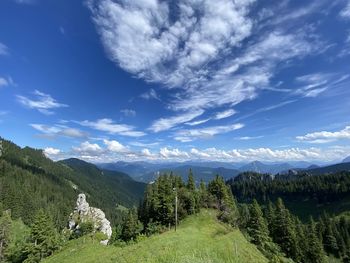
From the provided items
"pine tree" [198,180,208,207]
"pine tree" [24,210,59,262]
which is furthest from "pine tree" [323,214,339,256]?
"pine tree" [24,210,59,262]

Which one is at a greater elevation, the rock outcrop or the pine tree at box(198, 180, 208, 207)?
the pine tree at box(198, 180, 208, 207)

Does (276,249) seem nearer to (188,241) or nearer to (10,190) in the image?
(188,241)

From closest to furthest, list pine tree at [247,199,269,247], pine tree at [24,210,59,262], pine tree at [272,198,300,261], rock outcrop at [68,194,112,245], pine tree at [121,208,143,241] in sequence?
pine tree at [247,199,269,247], pine tree at [24,210,59,262], pine tree at [272,198,300,261], pine tree at [121,208,143,241], rock outcrop at [68,194,112,245]

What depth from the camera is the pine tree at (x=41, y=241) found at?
82.9m

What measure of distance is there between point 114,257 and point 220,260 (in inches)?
566

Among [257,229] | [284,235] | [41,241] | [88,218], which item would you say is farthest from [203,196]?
[88,218]

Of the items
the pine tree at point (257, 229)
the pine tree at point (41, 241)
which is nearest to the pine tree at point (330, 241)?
the pine tree at point (257, 229)

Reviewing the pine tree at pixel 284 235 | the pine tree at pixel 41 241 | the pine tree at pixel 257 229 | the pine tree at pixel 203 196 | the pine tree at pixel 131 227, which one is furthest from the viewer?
the pine tree at pixel 203 196

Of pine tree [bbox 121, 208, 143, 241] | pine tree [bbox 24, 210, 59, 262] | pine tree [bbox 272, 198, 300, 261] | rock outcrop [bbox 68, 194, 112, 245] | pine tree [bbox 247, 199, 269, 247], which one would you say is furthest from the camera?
rock outcrop [bbox 68, 194, 112, 245]

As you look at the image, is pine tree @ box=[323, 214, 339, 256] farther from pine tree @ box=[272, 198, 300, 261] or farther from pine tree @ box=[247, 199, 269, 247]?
pine tree @ box=[247, 199, 269, 247]

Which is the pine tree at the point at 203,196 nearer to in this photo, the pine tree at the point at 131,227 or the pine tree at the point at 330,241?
the pine tree at the point at 131,227

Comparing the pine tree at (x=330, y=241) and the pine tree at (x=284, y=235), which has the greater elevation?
the pine tree at (x=284, y=235)

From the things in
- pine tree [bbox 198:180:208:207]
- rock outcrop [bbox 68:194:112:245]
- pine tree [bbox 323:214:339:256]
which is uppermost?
pine tree [bbox 198:180:208:207]

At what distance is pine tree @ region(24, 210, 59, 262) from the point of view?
82875 millimetres
